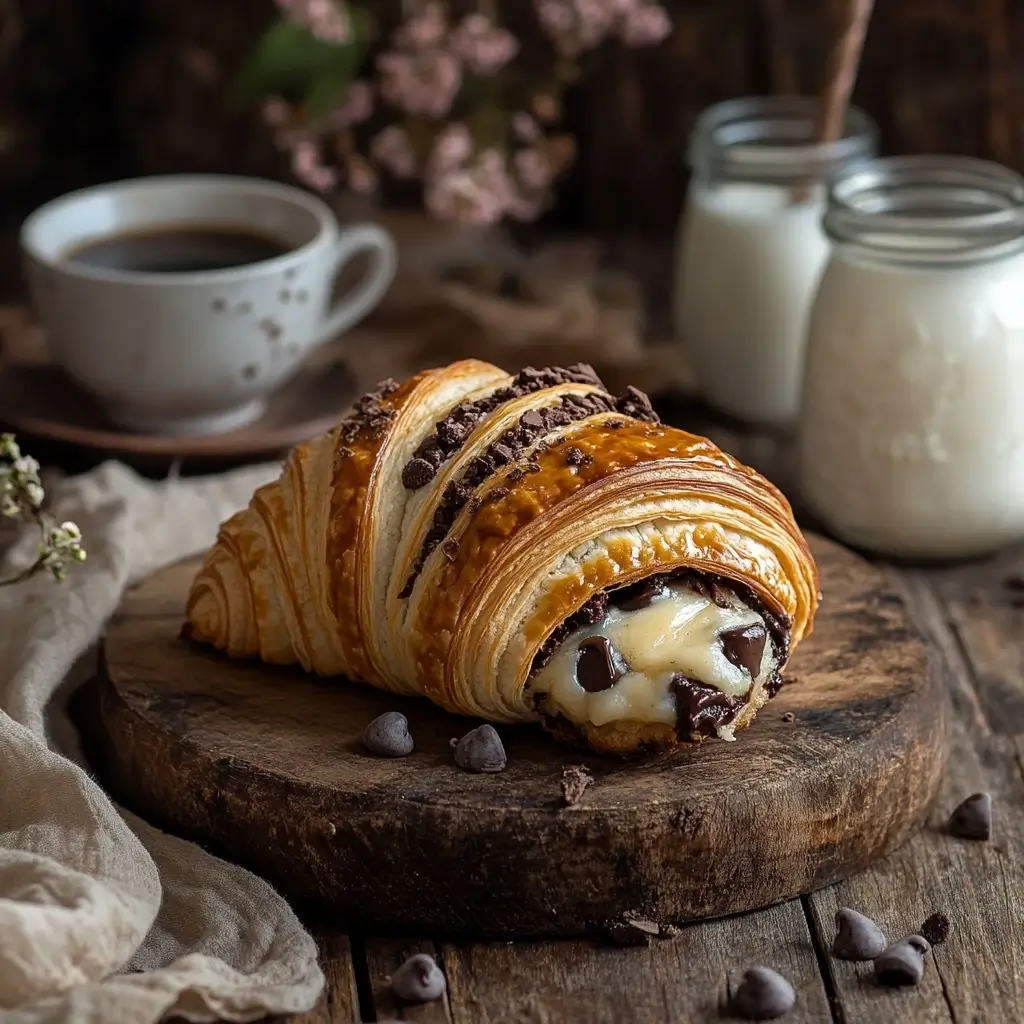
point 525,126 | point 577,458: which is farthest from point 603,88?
point 577,458

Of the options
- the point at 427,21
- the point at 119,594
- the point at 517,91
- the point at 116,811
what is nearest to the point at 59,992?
the point at 116,811

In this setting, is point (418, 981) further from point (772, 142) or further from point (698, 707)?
point (772, 142)

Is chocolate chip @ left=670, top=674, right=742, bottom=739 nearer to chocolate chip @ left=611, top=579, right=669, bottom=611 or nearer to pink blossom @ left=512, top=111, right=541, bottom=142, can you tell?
chocolate chip @ left=611, top=579, right=669, bottom=611

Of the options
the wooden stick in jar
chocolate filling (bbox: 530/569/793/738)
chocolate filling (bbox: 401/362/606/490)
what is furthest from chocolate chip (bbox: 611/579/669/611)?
the wooden stick in jar

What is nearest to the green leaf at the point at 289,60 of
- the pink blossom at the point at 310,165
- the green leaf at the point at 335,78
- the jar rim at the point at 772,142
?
the green leaf at the point at 335,78

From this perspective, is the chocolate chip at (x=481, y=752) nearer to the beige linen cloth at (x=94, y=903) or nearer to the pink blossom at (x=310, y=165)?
the beige linen cloth at (x=94, y=903)
